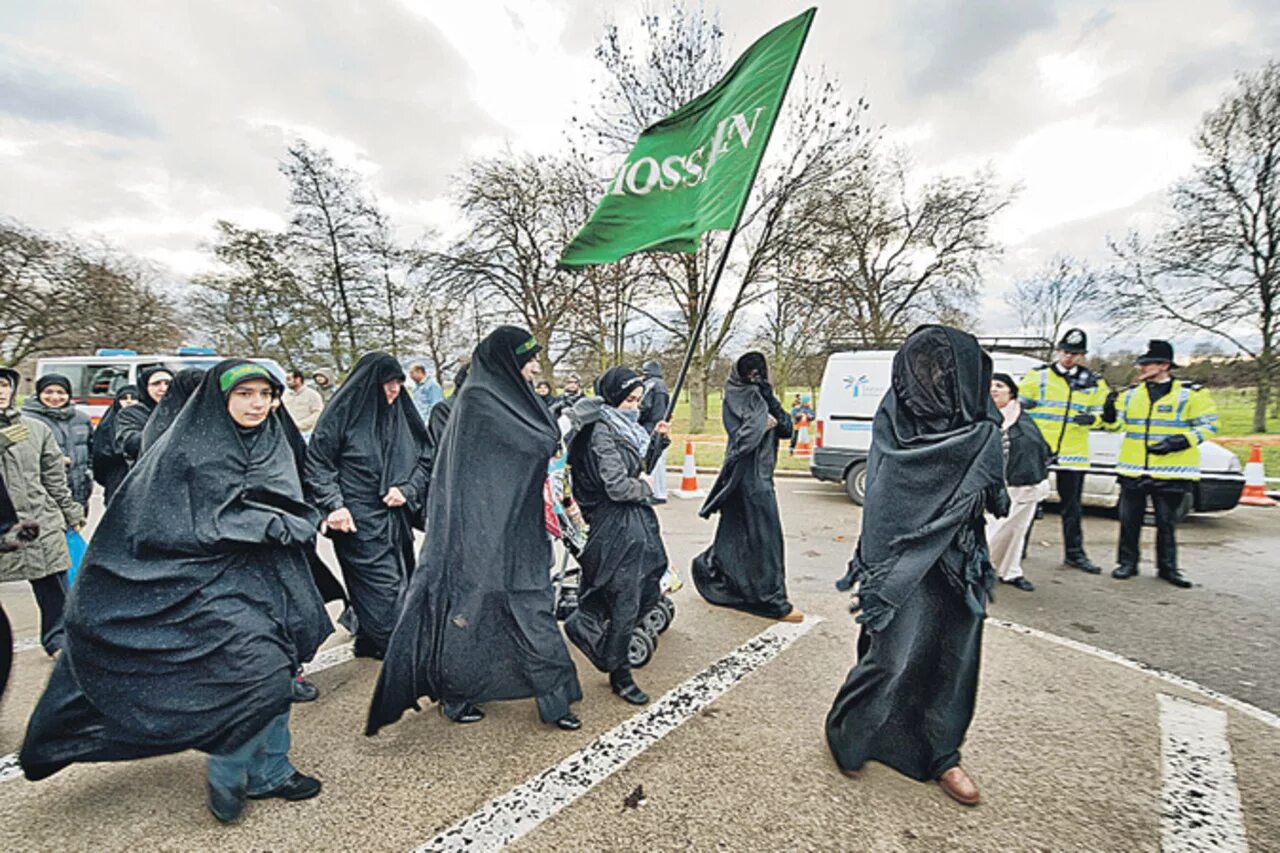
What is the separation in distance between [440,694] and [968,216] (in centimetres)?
2434

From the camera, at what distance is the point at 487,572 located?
2838mm

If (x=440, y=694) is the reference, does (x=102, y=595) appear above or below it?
above

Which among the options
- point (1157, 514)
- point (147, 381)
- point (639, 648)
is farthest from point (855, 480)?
point (147, 381)

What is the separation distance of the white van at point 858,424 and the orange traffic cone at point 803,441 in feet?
17.6

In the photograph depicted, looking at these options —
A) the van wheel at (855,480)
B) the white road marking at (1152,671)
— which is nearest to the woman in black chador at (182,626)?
the white road marking at (1152,671)

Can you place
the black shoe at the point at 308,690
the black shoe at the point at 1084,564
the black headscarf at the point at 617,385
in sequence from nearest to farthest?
the black shoe at the point at 308,690, the black headscarf at the point at 617,385, the black shoe at the point at 1084,564

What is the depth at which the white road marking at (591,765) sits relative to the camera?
225cm

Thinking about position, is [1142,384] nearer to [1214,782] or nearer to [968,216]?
[1214,782]

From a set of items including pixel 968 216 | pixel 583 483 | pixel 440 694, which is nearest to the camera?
pixel 440 694

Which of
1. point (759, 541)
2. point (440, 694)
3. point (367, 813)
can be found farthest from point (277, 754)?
point (759, 541)

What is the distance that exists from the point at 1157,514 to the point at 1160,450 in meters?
0.60

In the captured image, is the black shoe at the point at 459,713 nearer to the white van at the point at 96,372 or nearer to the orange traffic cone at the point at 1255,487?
the orange traffic cone at the point at 1255,487

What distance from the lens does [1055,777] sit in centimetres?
259

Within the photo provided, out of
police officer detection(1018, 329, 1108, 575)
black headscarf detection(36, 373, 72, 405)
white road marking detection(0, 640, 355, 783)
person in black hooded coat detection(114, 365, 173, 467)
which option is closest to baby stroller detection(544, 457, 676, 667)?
white road marking detection(0, 640, 355, 783)
